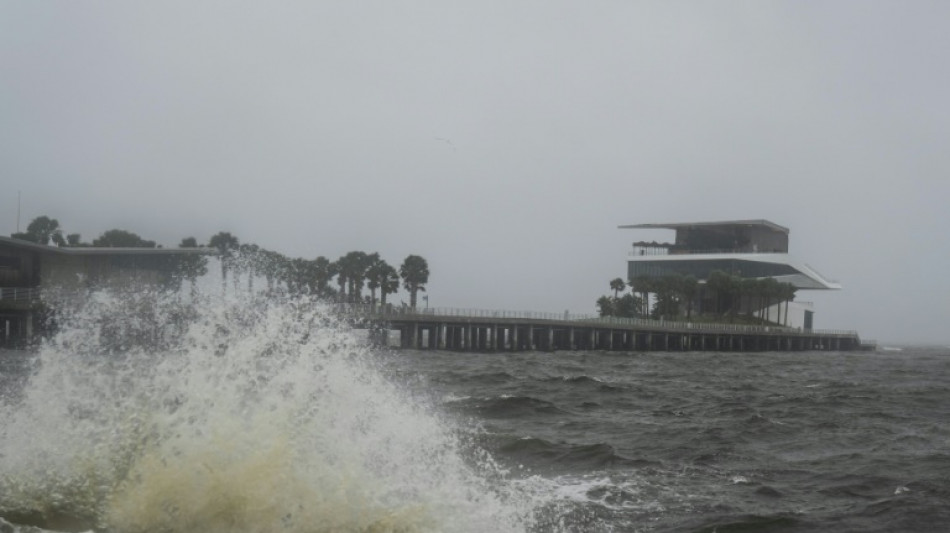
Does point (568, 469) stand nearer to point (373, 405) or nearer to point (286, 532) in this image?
point (373, 405)

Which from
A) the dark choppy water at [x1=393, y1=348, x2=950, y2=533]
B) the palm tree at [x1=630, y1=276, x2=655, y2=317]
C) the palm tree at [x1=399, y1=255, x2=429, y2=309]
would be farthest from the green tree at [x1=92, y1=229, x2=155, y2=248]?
the dark choppy water at [x1=393, y1=348, x2=950, y2=533]

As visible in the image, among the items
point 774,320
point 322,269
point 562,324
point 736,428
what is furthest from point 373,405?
point 774,320

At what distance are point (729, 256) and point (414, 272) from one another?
51.4 metres

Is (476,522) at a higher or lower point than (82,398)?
lower

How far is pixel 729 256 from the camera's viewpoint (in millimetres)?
136625

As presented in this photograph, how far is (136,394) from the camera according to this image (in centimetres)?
1147

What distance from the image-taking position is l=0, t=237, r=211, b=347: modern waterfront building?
58094mm

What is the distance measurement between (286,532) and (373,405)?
9.46 feet

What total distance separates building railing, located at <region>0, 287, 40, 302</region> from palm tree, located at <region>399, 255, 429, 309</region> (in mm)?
49418

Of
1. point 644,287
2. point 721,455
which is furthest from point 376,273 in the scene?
point 721,455

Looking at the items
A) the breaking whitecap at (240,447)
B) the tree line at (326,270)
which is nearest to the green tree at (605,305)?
the tree line at (326,270)

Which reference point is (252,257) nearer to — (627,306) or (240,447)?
(627,306)

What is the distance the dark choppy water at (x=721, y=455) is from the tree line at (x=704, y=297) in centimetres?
9665

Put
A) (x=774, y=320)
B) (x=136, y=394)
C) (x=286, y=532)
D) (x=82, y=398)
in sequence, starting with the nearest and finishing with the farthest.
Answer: (x=286, y=532) → (x=136, y=394) → (x=82, y=398) → (x=774, y=320)
